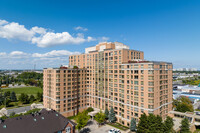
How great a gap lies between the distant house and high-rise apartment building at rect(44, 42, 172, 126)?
76.6 feet

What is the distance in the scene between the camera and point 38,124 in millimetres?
43812

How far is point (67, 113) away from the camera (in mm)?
73125

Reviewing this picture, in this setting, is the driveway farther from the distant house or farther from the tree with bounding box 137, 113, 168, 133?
the tree with bounding box 137, 113, 168, 133

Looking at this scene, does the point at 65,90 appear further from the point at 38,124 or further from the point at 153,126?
the point at 153,126

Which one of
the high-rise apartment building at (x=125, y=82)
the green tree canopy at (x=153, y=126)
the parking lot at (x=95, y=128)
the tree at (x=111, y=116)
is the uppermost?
the high-rise apartment building at (x=125, y=82)

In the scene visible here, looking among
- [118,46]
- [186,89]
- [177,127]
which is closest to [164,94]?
[177,127]

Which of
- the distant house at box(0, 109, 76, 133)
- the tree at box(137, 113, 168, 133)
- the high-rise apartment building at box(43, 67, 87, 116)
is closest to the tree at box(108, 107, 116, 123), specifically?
the tree at box(137, 113, 168, 133)

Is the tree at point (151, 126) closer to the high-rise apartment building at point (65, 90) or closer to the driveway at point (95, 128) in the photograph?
the driveway at point (95, 128)

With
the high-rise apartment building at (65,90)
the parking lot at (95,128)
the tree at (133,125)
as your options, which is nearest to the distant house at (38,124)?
the parking lot at (95,128)

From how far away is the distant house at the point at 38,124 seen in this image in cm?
4006

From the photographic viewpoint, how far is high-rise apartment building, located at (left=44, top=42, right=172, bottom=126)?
181 ft

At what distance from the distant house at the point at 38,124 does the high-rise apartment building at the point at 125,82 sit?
23.4 meters

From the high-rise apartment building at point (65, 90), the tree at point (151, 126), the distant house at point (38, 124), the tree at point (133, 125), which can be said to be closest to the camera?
the distant house at point (38, 124)

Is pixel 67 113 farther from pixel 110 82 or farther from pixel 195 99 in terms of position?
pixel 195 99
